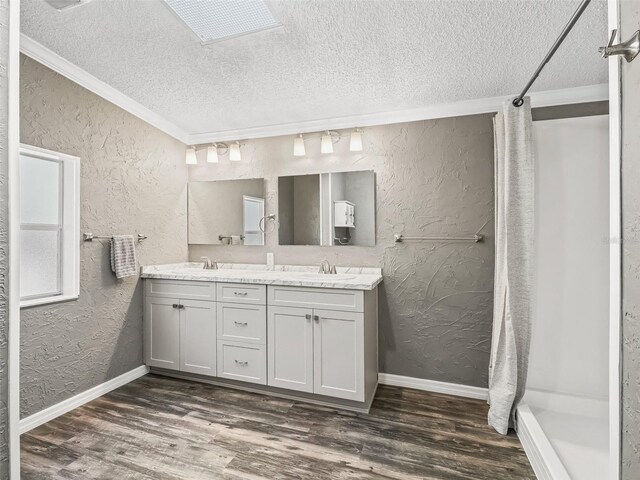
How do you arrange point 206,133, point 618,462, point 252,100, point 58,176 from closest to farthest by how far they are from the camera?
point 618,462 → point 58,176 → point 252,100 → point 206,133

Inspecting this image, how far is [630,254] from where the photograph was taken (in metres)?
0.81

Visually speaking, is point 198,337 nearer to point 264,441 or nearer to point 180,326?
point 180,326

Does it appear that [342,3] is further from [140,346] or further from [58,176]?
[140,346]

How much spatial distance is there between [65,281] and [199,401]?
1262 mm

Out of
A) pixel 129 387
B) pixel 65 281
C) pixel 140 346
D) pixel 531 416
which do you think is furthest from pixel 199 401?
pixel 531 416

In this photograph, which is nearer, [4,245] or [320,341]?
[4,245]

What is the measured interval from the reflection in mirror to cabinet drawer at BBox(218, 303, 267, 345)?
0.76 m

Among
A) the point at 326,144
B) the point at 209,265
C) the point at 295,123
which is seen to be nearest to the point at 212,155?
the point at 295,123

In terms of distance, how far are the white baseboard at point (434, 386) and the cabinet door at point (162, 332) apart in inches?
68.0

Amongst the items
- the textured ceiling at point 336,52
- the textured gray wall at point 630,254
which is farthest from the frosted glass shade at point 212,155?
the textured gray wall at point 630,254

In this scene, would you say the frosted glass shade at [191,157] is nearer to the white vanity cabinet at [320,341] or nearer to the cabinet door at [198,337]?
the cabinet door at [198,337]

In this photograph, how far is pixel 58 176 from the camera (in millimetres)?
2289

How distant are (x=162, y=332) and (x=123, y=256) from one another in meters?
0.72

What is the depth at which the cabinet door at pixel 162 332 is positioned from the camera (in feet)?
9.15
